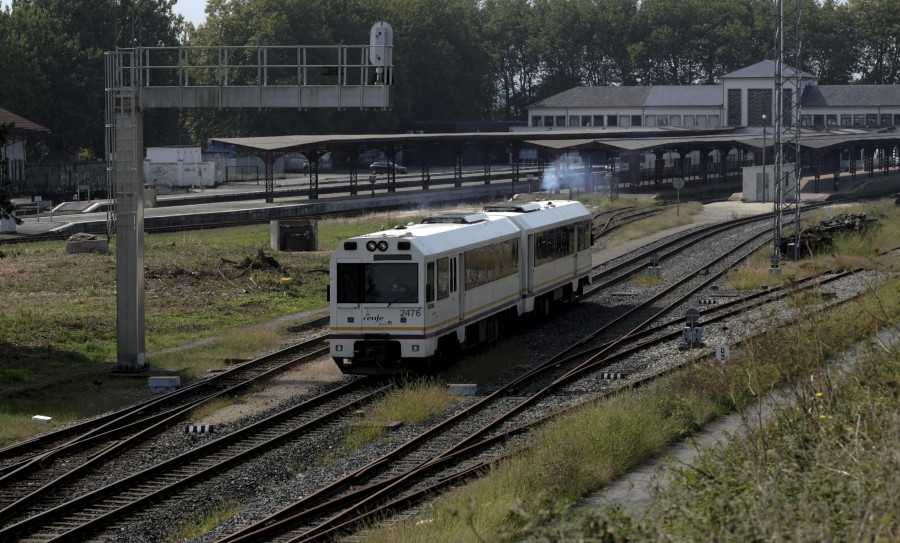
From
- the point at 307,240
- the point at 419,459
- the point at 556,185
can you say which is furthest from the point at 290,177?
the point at 419,459

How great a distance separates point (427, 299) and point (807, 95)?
95530 millimetres

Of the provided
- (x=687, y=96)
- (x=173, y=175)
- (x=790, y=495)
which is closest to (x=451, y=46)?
(x=687, y=96)

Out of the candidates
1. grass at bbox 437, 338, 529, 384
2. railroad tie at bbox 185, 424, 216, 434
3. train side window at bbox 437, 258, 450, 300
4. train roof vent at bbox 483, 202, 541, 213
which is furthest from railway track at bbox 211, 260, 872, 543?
train roof vent at bbox 483, 202, 541, 213

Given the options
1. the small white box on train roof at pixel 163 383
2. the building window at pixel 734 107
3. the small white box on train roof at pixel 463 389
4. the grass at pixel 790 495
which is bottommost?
the small white box on train roof at pixel 163 383

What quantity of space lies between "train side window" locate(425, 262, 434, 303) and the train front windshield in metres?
0.19

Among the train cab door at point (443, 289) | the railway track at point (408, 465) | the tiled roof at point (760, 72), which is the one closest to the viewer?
the railway track at point (408, 465)

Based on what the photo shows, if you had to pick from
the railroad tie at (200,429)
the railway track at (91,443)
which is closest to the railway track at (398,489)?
the railway track at (91,443)

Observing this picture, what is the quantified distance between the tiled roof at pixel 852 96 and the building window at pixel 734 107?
5.91 metres

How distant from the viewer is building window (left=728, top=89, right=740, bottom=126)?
343 feet

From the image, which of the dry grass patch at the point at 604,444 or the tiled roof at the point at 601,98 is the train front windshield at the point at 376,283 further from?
the tiled roof at the point at 601,98

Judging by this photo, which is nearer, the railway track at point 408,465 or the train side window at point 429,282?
the railway track at point 408,465

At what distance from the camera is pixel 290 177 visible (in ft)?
288

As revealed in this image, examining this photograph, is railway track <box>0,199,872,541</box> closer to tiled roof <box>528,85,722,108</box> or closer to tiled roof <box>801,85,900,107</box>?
tiled roof <box>801,85,900,107</box>

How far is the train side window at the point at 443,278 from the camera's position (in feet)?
62.3
